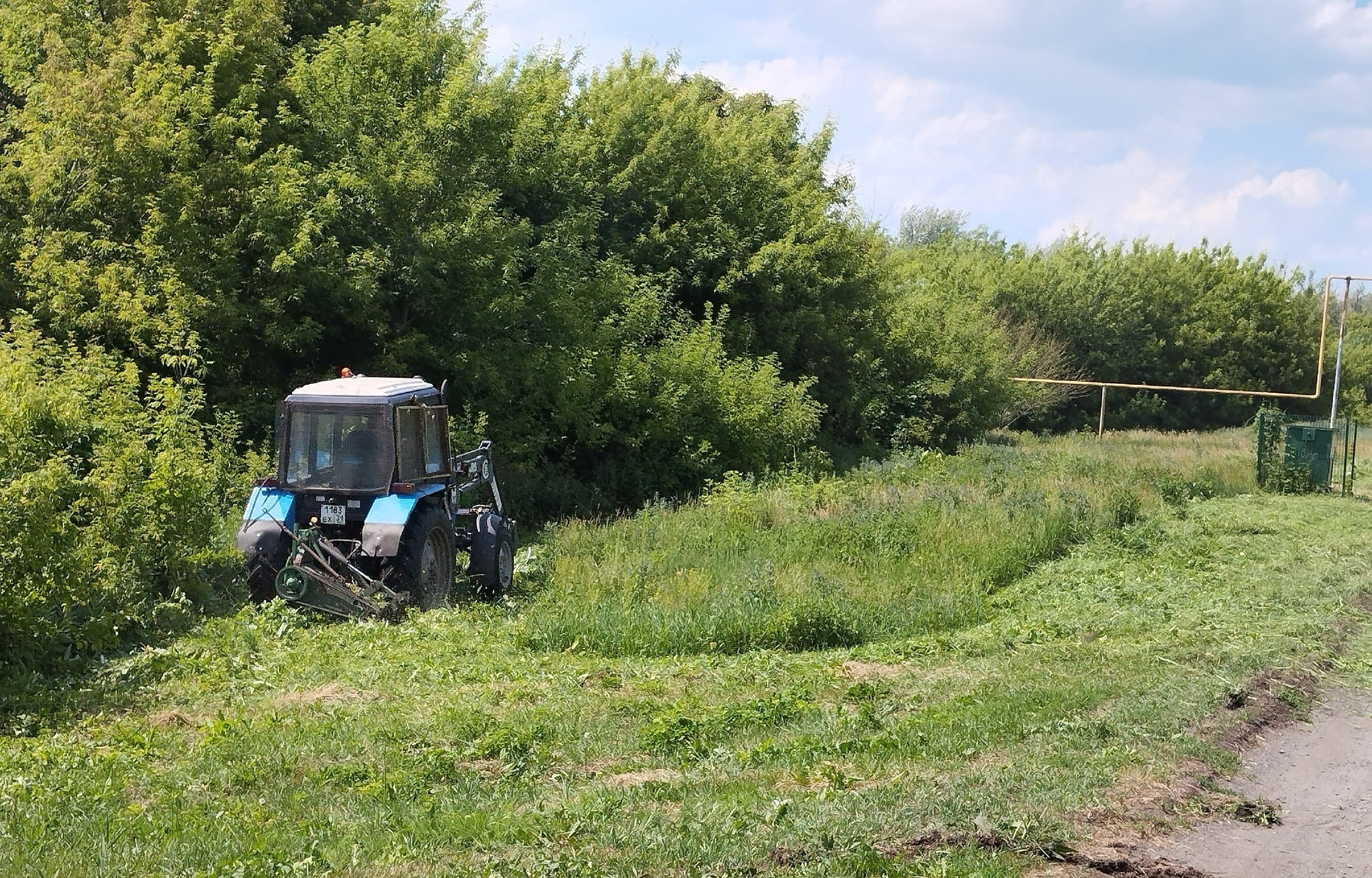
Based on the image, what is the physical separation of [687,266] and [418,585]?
20.4m

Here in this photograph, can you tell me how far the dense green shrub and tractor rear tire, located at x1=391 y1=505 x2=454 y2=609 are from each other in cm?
171

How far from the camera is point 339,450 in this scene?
13.1m

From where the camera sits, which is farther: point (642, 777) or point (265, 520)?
point (265, 520)

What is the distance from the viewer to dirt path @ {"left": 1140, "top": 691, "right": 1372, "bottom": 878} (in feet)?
20.5

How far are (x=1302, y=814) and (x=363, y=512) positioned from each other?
9.02 metres

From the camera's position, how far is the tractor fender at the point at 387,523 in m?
12.2

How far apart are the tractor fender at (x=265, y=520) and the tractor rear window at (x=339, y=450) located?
236 mm

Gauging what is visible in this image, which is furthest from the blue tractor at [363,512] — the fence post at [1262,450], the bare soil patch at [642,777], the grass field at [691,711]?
the fence post at [1262,450]

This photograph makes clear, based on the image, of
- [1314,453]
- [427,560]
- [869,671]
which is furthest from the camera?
[1314,453]

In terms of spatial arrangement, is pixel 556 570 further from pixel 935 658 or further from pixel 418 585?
pixel 935 658

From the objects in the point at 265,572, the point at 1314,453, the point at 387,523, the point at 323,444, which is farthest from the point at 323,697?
the point at 1314,453

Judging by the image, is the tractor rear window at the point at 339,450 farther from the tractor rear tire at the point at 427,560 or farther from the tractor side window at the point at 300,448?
the tractor rear tire at the point at 427,560

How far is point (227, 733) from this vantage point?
782cm

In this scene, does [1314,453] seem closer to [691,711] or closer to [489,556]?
[489,556]
